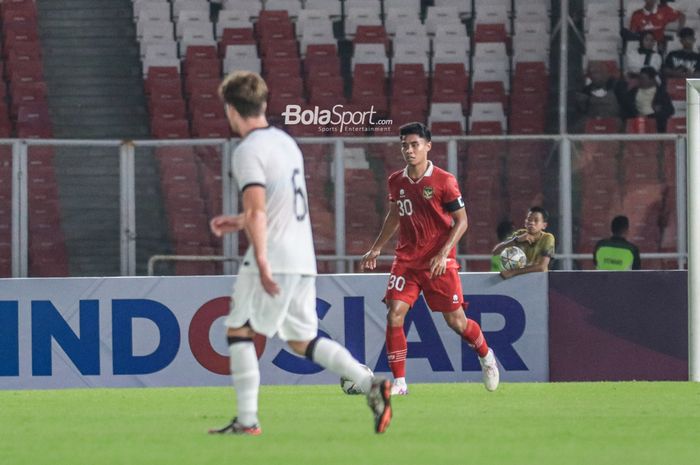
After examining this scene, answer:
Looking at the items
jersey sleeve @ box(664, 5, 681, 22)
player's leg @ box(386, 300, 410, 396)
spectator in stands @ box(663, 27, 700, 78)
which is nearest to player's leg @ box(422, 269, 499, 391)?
Result: player's leg @ box(386, 300, 410, 396)

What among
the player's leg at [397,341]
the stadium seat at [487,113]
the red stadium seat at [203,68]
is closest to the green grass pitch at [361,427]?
the player's leg at [397,341]

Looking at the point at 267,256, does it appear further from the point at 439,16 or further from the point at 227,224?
the point at 439,16

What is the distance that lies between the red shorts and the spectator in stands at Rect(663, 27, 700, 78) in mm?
9501

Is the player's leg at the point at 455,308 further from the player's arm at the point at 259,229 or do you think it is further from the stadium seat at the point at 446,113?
the stadium seat at the point at 446,113

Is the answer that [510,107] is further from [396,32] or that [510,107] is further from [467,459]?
[467,459]

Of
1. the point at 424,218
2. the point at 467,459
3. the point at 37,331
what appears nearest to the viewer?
the point at 467,459

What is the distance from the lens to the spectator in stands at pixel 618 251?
14.3 m

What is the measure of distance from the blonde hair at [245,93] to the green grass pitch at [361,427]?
157cm

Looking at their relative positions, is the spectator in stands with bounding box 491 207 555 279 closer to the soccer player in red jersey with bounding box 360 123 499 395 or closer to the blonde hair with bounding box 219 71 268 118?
the soccer player in red jersey with bounding box 360 123 499 395

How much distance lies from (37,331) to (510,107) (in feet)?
28.5

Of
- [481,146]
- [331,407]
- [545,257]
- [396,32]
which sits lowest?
[331,407]

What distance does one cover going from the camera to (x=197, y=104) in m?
19.6

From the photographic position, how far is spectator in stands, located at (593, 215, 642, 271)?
565 inches

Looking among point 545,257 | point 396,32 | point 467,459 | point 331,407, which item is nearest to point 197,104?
point 396,32
